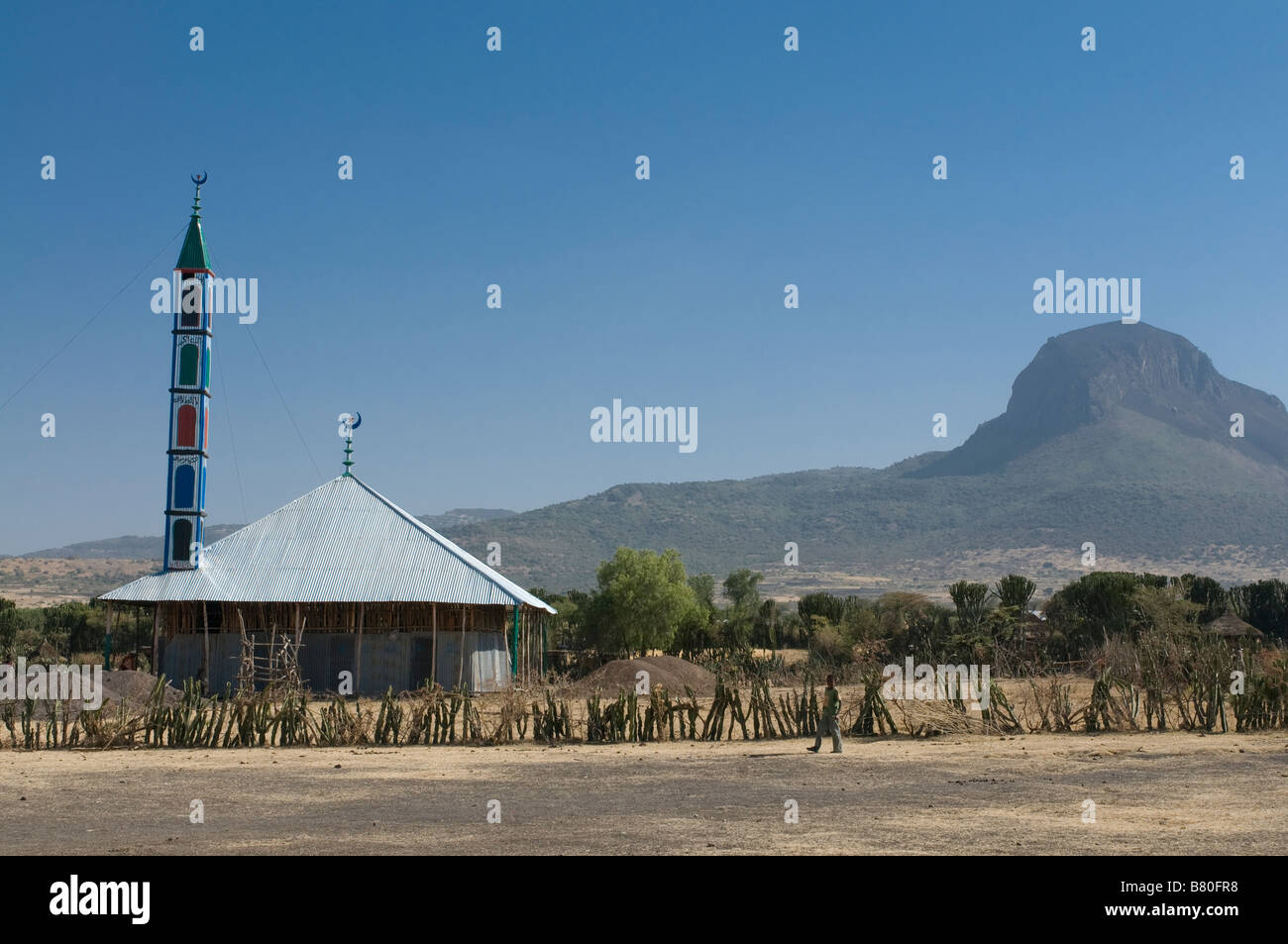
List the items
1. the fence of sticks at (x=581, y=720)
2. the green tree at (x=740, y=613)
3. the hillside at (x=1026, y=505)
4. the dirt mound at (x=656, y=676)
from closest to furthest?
the fence of sticks at (x=581, y=720) < the dirt mound at (x=656, y=676) < the green tree at (x=740, y=613) < the hillside at (x=1026, y=505)

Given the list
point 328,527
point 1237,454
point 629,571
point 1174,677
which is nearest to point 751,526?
point 1237,454

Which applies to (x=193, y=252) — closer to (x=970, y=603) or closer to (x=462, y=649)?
(x=462, y=649)

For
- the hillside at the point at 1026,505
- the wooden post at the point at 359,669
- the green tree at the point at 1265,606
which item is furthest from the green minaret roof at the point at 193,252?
the hillside at the point at 1026,505

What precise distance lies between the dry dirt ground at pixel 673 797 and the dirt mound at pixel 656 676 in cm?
1346

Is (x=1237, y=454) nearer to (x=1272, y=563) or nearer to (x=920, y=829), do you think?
(x=1272, y=563)

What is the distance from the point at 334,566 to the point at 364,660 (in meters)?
2.76

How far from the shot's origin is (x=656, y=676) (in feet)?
117

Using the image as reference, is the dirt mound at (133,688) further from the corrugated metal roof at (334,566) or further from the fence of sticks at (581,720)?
the fence of sticks at (581,720)

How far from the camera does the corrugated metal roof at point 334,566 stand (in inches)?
1259

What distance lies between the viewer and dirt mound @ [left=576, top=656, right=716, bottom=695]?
34.6 m

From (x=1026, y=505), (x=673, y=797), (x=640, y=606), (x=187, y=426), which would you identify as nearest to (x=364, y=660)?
(x=187, y=426)

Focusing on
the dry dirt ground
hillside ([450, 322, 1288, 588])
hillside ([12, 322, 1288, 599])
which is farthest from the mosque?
hillside ([450, 322, 1288, 588])

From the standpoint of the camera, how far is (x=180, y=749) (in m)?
20.3

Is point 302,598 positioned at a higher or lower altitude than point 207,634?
higher
